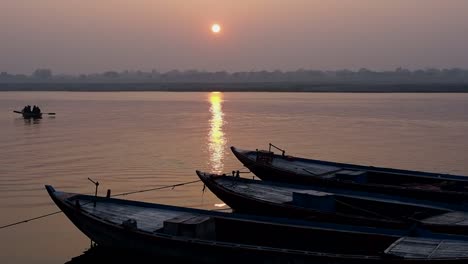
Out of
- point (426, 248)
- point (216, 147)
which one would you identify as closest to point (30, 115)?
point (216, 147)

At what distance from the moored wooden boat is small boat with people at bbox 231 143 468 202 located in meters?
1.26

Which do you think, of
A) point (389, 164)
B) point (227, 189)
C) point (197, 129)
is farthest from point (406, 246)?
point (197, 129)

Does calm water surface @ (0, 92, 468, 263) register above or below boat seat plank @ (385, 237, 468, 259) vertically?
below

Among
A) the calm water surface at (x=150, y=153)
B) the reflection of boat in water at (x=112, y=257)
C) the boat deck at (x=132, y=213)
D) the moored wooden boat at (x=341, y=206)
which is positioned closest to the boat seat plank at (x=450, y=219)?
the moored wooden boat at (x=341, y=206)

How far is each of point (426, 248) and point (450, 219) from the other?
4491mm

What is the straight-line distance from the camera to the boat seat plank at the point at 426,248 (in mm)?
12438

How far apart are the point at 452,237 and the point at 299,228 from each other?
12.4 ft

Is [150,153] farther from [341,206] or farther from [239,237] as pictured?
[239,237]

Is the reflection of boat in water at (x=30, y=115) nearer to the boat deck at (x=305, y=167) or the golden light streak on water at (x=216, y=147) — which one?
the golden light streak on water at (x=216, y=147)

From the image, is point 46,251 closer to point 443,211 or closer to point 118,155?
point 443,211

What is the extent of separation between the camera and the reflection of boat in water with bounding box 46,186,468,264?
13.1 meters

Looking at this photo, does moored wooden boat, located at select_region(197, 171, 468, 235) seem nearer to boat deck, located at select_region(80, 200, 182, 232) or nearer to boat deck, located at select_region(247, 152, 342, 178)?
boat deck, located at select_region(247, 152, 342, 178)

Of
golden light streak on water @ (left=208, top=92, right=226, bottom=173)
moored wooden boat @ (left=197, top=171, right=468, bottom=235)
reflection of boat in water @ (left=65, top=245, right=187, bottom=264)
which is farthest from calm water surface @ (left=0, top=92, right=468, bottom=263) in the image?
moored wooden boat @ (left=197, top=171, right=468, bottom=235)

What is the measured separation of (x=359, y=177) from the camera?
2322 cm
